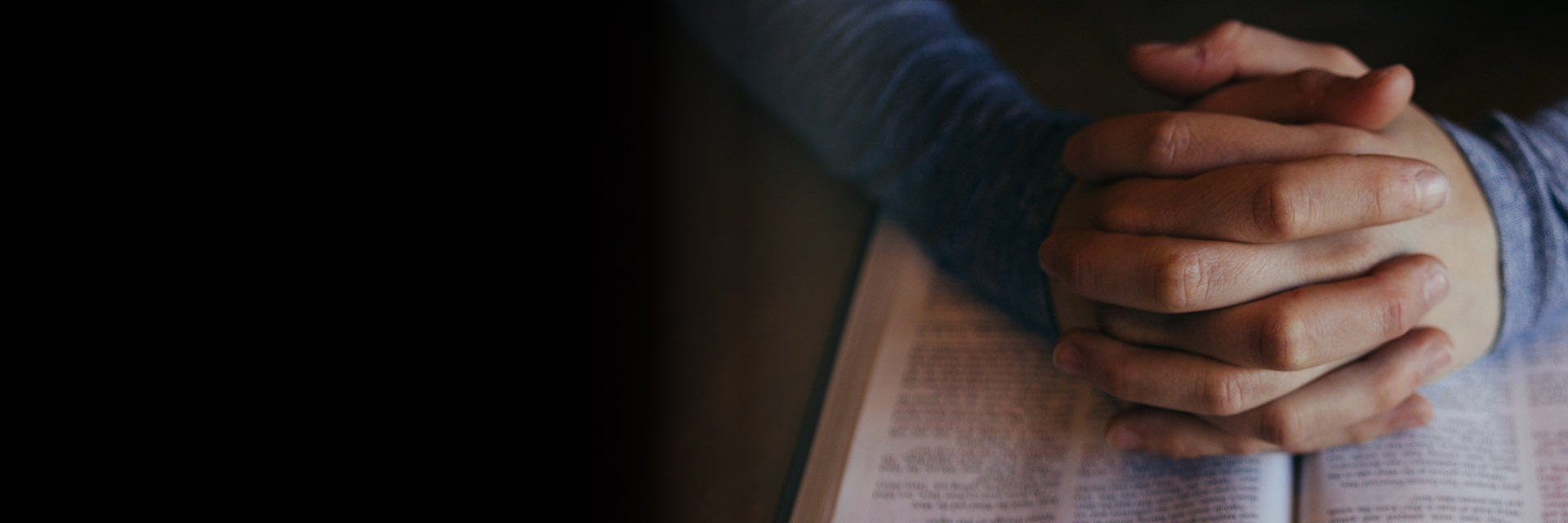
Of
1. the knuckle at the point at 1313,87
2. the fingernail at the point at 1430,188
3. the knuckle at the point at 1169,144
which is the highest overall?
the knuckle at the point at 1313,87

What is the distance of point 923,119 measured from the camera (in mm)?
666

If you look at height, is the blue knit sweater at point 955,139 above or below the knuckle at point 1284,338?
above

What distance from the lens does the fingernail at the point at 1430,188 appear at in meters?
0.43

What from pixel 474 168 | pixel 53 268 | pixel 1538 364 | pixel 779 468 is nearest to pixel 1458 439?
pixel 1538 364

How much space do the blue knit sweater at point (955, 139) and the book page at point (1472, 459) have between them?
0.03 metres

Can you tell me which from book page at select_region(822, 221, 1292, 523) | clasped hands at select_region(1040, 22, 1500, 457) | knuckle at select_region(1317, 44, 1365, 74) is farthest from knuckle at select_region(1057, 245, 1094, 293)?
knuckle at select_region(1317, 44, 1365, 74)

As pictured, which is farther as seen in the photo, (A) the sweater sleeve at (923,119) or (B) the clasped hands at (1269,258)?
(A) the sweater sleeve at (923,119)

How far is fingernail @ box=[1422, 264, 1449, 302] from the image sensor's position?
0.46m

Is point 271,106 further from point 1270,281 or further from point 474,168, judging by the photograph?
point 1270,281

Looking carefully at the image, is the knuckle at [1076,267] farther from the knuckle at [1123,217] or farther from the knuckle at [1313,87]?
the knuckle at [1313,87]

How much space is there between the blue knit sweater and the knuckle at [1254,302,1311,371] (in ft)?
0.48

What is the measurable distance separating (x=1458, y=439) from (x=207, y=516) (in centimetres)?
64

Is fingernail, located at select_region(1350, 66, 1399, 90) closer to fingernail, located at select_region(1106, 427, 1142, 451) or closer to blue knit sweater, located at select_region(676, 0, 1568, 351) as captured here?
blue knit sweater, located at select_region(676, 0, 1568, 351)

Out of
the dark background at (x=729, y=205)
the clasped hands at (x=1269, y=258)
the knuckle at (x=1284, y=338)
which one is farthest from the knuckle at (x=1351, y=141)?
the dark background at (x=729, y=205)
